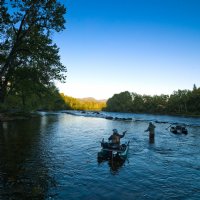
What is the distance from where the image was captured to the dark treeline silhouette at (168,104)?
476ft

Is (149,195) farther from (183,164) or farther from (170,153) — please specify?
(170,153)

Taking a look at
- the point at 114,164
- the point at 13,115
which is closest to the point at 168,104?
the point at 13,115

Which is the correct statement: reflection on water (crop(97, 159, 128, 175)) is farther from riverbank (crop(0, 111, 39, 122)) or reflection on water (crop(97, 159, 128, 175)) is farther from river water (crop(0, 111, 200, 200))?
riverbank (crop(0, 111, 39, 122))

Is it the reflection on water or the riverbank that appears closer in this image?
the reflection on water

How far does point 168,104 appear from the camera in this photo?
534ft

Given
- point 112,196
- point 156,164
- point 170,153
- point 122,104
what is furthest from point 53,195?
point 122,104

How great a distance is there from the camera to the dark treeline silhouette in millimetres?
145150

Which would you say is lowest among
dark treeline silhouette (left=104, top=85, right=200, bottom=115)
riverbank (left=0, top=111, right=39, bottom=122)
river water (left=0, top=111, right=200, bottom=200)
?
river water (left=0, top=111, right=200, bottom=200)

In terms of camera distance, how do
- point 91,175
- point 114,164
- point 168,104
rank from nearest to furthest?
1. point 91,175
2. point 114,164
3. point 168,104

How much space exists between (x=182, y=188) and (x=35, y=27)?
17.9 m

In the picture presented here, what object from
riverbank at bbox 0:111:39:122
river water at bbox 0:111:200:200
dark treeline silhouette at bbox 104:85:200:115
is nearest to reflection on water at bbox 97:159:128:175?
river water at bbox 0:111:200:200

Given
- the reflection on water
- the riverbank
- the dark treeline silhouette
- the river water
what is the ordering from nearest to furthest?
the river water
the reflection on water
the riverbank
the dark treeline silhouette

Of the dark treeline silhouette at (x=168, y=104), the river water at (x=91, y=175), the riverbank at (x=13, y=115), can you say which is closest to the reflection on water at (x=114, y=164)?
the river water at (x=91, y=175)

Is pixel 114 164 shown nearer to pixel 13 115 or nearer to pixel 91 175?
pixel 91 175
